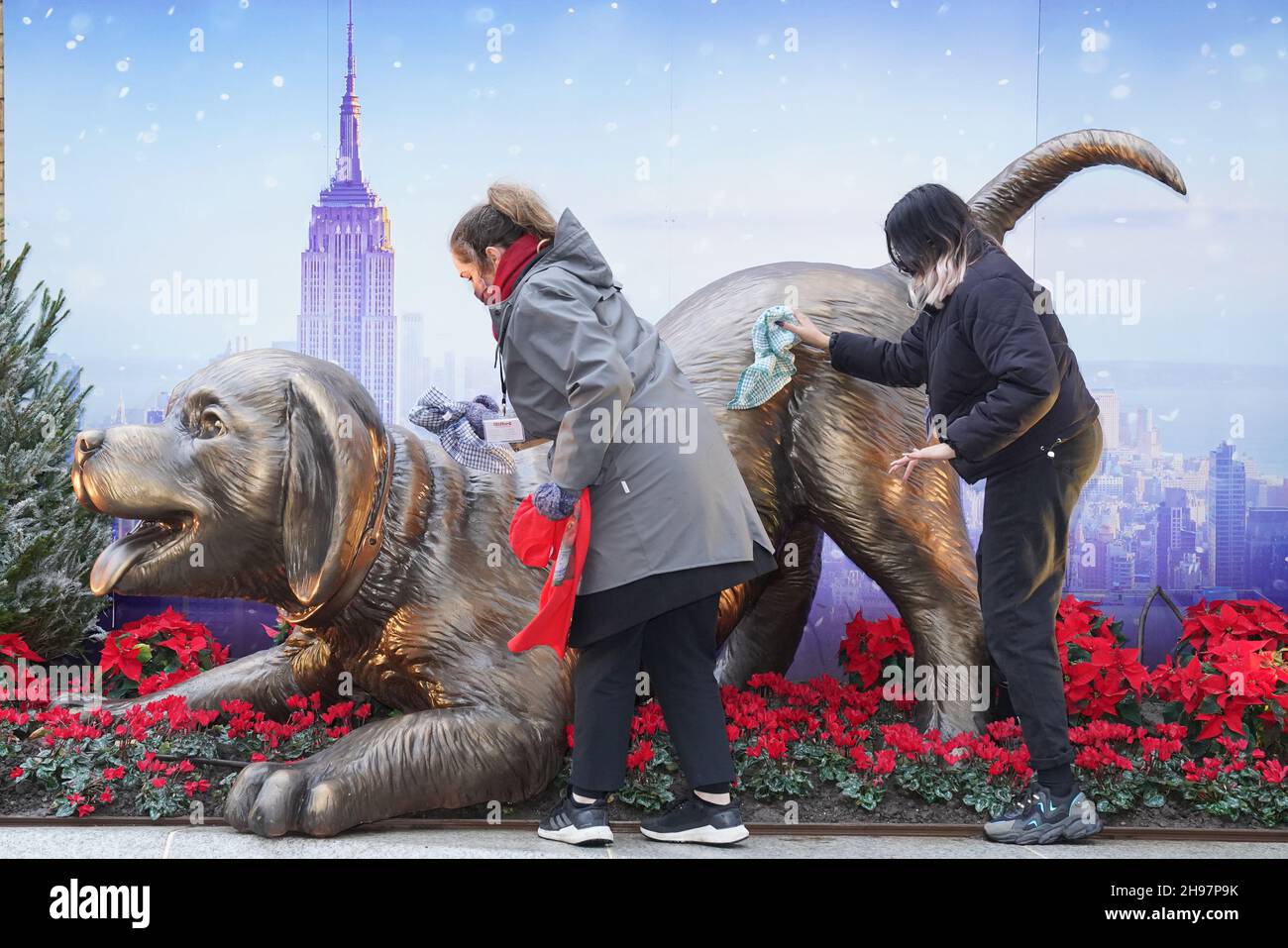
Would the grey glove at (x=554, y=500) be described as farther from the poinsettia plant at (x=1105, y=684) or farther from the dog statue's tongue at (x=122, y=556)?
the poinsettia plant at (x=1105, y=684)

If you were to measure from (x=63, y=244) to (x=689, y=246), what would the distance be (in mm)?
2647

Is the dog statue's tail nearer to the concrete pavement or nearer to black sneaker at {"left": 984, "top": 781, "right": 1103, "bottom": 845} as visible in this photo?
black sneaker at {"left": 984, "top": 781, "right": 1103, "bottom": 845}

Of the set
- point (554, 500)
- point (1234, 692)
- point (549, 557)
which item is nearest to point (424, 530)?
point (549, 557)

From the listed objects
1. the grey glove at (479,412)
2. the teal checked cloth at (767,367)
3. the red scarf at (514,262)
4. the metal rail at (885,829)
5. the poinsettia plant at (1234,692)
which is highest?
the red scarf at (514,262)

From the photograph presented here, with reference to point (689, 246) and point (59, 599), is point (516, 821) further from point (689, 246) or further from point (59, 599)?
point (689, 246)

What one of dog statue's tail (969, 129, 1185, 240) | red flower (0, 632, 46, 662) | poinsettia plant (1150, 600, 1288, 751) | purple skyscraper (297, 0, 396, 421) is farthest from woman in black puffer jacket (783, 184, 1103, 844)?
red flower (0, 632, 46, 662)

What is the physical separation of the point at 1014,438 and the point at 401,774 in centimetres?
163

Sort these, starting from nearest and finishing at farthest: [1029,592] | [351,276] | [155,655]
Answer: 1. [1029,592]
2. [155,655]
3. [351,276]

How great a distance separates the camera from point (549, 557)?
274 centimetres

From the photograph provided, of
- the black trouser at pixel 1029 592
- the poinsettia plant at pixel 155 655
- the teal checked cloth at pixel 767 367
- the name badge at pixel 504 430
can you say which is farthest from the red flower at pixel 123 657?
the black trouser at pixel 1029 592

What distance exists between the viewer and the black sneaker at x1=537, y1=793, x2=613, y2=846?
270 centimetres

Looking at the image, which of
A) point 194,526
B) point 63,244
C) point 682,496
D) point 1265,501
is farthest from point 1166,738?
point 63,244

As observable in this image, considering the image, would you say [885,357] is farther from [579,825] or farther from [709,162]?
[709,162]

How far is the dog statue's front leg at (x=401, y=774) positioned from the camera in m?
2.63
